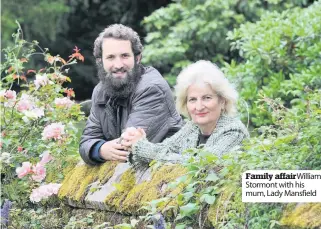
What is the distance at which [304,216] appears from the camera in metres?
3.58

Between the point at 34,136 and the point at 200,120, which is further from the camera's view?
the point at 34,136

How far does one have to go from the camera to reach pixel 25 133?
646 centimetres

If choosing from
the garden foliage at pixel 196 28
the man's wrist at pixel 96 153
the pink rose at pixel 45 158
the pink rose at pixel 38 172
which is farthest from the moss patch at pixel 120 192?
the garden foliage at pixel 196 28

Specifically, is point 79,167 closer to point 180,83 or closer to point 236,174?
point 180,83

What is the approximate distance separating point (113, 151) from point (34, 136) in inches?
49.8

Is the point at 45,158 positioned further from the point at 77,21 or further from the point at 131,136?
the point at 77,21

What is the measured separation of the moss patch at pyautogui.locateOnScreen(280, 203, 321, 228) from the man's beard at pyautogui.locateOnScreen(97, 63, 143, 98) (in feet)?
7.41

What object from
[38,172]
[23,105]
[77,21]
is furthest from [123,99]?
[77,21]

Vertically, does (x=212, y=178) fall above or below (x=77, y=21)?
below

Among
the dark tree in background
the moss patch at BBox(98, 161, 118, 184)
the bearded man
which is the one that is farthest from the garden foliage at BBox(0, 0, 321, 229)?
the dark tree in background

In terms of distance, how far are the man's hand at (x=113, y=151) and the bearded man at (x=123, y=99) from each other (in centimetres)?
4

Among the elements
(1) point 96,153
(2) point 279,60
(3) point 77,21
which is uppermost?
(3) point 77,21

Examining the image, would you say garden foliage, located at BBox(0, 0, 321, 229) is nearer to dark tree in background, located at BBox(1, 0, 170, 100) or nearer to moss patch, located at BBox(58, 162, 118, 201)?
moss patch, located at BBox(58, 162, 118, 201)

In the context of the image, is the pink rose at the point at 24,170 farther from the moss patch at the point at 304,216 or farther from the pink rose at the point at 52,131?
the moss patch at the point at 304,216
